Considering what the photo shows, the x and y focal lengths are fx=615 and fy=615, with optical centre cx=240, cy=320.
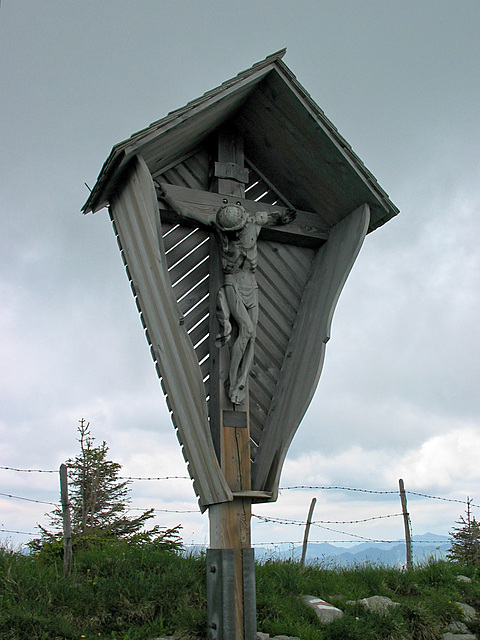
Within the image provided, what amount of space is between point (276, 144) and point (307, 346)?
1578 mm

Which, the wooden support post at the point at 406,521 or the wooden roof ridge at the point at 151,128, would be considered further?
the wooden support post at the point at 406,521

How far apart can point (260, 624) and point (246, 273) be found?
2948 millimetres

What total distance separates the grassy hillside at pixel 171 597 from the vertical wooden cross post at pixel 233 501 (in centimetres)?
107

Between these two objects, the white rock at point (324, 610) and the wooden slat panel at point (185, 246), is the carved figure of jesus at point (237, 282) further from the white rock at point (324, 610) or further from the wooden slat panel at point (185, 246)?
the white rock at point (324, 610)

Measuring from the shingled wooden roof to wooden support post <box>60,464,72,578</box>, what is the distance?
131 inches

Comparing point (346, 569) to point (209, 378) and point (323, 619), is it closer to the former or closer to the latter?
point (323, 619)

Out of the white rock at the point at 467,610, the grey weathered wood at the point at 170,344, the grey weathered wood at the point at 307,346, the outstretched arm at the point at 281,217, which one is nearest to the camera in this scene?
the grey weathered wood at the point at 170,344

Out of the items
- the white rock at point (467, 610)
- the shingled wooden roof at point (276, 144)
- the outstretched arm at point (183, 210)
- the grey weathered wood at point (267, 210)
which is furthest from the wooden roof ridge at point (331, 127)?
the white rock at point (467, 610)

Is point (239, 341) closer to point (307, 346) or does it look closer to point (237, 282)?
point (237, 282)

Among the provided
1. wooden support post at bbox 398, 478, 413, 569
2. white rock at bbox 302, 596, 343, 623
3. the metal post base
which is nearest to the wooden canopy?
the metal post base

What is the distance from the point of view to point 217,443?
3986 mm

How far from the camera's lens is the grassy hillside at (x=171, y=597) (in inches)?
184

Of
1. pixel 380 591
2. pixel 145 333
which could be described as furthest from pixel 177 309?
pixel 380 591

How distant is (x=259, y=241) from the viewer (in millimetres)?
4727
